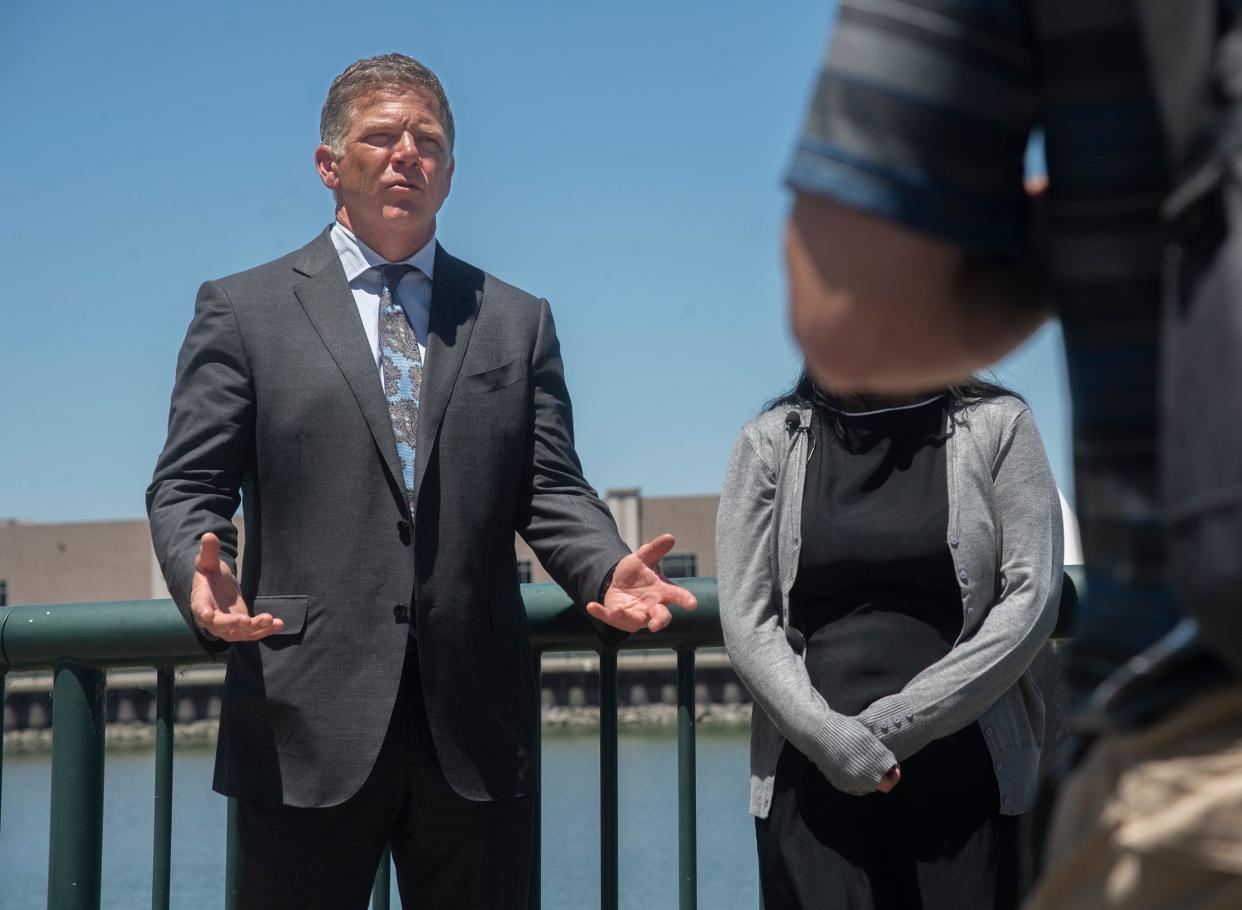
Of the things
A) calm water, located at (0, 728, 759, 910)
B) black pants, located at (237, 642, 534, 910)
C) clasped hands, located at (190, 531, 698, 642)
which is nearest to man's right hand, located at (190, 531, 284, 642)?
clasped hands, located at (190, 531, 698, 642)

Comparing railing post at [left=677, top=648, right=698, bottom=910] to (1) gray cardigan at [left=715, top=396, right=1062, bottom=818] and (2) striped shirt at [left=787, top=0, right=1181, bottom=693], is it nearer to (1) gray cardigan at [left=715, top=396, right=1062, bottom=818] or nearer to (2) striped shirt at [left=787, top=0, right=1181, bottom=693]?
(1) gray cardigan at [left=715, top=396, right=1062, bottom=818]

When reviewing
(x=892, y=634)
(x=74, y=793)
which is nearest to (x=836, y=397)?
(x=892, y=634)

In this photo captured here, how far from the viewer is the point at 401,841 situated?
296 cm

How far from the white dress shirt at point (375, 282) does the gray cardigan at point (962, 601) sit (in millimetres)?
730

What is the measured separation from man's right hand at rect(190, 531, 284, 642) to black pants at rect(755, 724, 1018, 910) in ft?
3.45

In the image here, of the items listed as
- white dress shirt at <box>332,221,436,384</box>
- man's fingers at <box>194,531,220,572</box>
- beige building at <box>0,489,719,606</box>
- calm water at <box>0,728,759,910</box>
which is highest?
white dress shirt at <box>332,221,436,384</box>

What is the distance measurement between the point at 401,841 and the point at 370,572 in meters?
0.53

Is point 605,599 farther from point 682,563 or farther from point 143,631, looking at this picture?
point 682,563

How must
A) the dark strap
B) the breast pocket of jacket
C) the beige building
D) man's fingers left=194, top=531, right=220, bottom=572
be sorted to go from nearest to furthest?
the dark strap
man's fingers left=194, top=531, right=220, bottom=572
the breast pocket of jacket
the beige building

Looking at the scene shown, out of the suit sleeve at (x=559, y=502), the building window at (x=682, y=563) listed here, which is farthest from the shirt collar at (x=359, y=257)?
the building window at (x=682, y=563)

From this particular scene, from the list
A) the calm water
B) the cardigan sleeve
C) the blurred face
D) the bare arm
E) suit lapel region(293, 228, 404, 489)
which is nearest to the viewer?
the bare arm

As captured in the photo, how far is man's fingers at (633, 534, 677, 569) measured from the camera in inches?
110

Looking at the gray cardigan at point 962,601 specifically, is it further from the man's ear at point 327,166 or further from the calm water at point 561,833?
the calm water at point 561,833

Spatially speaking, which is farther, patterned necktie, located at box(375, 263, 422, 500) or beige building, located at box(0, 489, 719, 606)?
beige building, located at box(0, 489, 719, 606)
